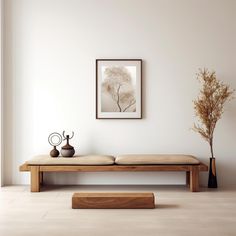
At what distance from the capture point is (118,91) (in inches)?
256

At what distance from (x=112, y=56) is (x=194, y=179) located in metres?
2.19

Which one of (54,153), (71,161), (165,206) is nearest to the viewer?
(165,206)

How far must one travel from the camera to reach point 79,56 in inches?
255

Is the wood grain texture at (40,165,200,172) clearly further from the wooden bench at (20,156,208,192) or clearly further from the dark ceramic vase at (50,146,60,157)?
the dark ceramic vase at (50,146,60,157)

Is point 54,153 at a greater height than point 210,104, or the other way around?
point 210,104

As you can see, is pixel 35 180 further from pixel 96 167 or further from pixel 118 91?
pixel 118 91

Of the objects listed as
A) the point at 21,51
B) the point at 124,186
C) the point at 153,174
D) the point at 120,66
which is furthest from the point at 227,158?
the point at 21,51

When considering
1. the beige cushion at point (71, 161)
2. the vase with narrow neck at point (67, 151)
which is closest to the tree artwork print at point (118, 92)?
the vase with narrow neck at point (67, 151)

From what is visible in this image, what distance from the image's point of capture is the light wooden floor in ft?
12.9

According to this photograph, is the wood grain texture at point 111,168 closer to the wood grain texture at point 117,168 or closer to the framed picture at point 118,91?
the wood grain texture at point 117,168

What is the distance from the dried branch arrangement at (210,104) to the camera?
614 centimetres

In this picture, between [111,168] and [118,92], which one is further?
[118,92]

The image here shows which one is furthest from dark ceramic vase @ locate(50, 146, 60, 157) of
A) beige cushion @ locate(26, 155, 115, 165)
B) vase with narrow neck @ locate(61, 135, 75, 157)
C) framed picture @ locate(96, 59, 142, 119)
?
framed picture @ locate(96, 59, 142, 119)

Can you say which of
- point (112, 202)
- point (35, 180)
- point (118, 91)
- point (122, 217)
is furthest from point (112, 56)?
point (122, 217)
